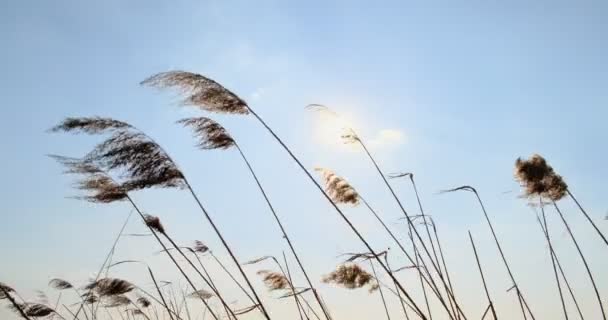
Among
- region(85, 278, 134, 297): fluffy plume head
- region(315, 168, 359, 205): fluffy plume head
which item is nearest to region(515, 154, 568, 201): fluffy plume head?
region(315, 168, 359, 205): fluffy plume head

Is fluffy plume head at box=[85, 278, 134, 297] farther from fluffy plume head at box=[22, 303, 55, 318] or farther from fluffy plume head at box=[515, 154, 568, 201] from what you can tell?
fluffy plume head at box=[515, 154, 568, 201]

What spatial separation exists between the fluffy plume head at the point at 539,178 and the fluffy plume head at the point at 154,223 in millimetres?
4137

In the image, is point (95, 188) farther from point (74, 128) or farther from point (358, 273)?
point (358, 273)

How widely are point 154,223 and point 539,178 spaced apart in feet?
14.7

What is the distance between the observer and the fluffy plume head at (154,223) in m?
4.19

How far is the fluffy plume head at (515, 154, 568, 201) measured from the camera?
5.67m

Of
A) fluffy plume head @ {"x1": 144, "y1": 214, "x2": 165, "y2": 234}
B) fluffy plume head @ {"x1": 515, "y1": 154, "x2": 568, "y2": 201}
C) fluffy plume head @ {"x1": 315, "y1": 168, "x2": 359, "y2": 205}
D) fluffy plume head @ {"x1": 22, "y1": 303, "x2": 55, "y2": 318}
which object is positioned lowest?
fluffy plume head @ {"x1": 22, "y1": 303, "x2": 55, "y2": 318}

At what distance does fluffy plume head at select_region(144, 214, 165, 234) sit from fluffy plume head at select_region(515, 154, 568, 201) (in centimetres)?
414

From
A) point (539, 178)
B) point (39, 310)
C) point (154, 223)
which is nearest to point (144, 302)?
point (39, 310)

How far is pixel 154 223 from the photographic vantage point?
13.8ft

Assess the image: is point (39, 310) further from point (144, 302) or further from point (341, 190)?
point (341, 190)

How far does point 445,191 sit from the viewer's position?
4582 millimetres

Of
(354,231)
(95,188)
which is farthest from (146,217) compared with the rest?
(354,231)

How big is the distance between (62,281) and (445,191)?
600 centimetres
